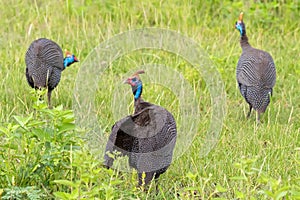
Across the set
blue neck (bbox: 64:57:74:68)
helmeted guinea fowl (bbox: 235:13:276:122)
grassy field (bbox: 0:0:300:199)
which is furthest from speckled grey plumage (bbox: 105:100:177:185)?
blue neck (bbox: 64:57:74:68)

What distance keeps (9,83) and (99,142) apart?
1523 mm

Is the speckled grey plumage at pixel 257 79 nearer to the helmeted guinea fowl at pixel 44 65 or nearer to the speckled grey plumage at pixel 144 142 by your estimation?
the helmeted guinea fowl at pixel 44 65

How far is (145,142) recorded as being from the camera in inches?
154

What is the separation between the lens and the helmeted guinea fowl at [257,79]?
222 inches

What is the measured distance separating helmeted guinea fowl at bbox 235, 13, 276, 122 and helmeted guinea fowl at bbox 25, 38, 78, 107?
1.55m

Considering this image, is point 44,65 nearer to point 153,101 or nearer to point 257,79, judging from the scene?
point 153,101

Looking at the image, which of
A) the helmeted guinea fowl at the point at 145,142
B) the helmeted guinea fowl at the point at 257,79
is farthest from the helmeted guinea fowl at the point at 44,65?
the helmeted guinea fowl at the point at 145,142

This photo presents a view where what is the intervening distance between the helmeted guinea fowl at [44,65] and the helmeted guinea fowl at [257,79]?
5.07ft

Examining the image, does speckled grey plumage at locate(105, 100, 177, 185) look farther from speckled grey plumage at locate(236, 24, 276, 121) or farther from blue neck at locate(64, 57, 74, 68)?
blue neck at locate(64, 57, 74, 68)

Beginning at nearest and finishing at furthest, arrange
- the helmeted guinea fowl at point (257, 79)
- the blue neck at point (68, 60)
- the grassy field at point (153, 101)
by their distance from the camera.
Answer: the grassy field at point (153, 101)
the helmeted guinea fowl at point (257, 79)
the blue neck at point (68, 60)

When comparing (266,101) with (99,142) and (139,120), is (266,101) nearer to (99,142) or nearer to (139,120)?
(99,142)

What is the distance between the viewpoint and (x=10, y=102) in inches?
224

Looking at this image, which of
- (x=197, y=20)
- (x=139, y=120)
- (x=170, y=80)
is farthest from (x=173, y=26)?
(x=139, y=120)

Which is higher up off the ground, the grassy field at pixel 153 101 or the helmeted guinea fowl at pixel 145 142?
the helmeted guinea fowl at pixel 145 142
